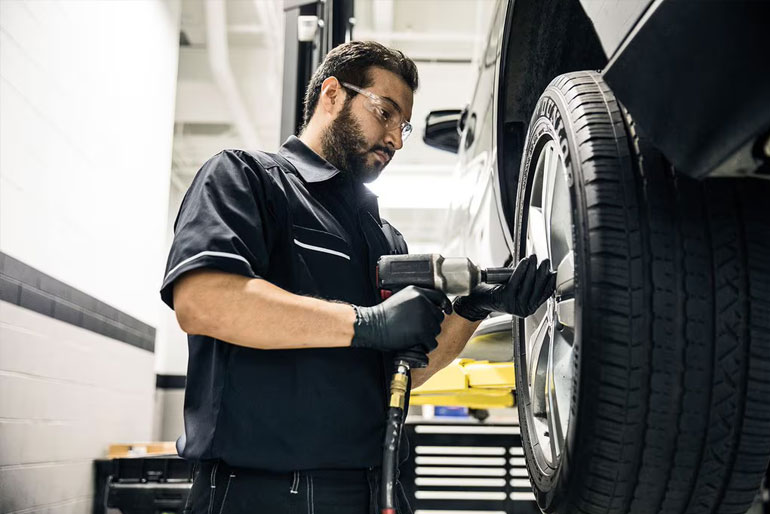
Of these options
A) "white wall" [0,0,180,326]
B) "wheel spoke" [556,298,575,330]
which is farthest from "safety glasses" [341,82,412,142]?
"white wall" [0,0,180,326]

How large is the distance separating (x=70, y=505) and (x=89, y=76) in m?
2.09

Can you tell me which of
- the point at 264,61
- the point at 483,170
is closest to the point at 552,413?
the point at 483,170

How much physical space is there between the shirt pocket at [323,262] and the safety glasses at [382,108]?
36cm

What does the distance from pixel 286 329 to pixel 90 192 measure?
2832 mm

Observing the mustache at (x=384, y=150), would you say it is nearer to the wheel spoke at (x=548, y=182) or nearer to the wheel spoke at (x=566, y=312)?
the wheel spoke at (x=548, y=182)

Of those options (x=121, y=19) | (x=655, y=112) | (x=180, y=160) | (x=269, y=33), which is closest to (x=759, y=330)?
(x=655, y=112)

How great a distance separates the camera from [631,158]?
1.00 meters

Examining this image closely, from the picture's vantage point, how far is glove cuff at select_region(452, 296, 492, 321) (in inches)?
59.9

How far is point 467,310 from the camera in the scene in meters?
1.56

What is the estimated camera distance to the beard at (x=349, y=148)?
5.54 feet

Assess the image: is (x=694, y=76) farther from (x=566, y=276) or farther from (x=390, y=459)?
(x=390, y=459)

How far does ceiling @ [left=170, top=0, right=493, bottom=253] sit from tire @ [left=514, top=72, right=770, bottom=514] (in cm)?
495

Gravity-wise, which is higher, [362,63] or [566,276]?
[362,63]

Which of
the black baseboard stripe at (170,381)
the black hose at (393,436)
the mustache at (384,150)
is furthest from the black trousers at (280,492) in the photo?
the black baseboard stripe at (170,381)
